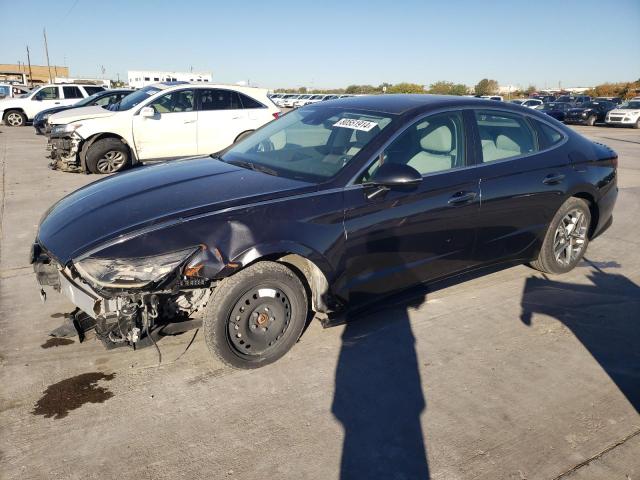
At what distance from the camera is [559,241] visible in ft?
16.1

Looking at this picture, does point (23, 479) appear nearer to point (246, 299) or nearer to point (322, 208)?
point (246, 299)

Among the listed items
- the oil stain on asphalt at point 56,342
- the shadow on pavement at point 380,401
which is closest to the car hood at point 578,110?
the shadow on pavement at point 380,401

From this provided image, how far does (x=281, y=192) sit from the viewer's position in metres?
3.34

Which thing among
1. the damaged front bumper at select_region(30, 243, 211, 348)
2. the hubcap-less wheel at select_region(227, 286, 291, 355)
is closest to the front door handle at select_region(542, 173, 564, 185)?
the hubcap-less wheel at select_region(227, 286, 291, 355)

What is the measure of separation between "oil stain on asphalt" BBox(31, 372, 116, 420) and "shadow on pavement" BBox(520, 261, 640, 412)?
3.14 meters

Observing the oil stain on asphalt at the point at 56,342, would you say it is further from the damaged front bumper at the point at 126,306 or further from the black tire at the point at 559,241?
the black tire at the point at 559,241

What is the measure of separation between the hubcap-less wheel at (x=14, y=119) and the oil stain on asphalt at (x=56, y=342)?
21.6 metres

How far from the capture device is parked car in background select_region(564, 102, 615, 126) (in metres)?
29.3

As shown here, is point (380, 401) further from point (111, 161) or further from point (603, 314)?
point (111, 161)

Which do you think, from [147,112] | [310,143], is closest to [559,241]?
[310,143]

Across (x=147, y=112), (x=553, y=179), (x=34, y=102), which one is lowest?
(x=553, y=179)

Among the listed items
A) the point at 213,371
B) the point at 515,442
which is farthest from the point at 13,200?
the point at 515,442

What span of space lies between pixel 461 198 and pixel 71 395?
116 inches

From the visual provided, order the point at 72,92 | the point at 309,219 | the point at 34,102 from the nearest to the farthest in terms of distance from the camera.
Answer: the point at 309,219 < the point at 72,92 < the point at 34,102
